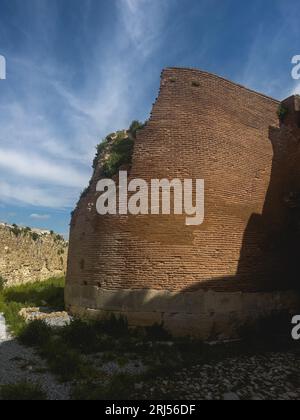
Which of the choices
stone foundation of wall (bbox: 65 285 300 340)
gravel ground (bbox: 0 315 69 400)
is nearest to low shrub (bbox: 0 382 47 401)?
gravel ground (bbox: 0 315 69 400)

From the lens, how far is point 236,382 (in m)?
6.06

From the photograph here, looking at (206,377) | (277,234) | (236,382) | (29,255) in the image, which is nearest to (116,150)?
(277,234)

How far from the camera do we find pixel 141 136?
391 inches

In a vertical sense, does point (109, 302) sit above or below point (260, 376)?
above

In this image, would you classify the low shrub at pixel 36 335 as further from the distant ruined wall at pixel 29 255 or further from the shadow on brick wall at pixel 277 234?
the distant ruined wall at pixel 29 255

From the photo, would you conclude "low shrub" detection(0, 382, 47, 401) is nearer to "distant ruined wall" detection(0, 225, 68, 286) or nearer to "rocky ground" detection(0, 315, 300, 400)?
"rocky ground" detection(0, 315, 300, 400)

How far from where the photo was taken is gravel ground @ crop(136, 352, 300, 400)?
18.3 feet

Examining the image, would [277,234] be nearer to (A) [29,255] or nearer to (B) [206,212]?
(B) [206,212]

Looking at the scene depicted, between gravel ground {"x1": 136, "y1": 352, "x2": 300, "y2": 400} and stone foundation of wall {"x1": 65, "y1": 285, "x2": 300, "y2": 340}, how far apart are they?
1.56 metres

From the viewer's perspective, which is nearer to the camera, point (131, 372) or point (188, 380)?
point (188, 380)

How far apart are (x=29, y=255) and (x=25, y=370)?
1600 centimetres

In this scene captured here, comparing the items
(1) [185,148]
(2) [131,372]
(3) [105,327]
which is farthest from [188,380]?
(1) [185,148]

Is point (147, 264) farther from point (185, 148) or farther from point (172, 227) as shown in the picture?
point (185, 148)
